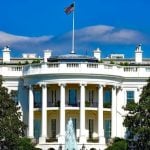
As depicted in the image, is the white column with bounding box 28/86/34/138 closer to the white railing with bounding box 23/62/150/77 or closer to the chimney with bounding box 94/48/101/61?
the white railing with bounding box 23/62/150/77

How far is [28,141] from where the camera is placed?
107562 millimetres

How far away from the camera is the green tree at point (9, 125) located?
92.0 metres

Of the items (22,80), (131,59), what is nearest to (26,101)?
(22,80)

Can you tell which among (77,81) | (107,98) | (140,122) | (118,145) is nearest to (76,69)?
(77,81)

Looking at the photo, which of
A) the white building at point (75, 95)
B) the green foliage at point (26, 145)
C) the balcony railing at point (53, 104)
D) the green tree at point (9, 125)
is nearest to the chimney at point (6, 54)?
the white building at point (75, 95)

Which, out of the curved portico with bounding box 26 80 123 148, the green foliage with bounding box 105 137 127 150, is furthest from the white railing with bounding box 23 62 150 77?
the green foliage with bounding box 105 137 127 150

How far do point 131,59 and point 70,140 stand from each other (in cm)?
2527

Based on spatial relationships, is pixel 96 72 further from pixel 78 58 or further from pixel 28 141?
pixel 28 141

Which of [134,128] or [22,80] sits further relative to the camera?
[22,80]

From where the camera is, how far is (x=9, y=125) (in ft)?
302

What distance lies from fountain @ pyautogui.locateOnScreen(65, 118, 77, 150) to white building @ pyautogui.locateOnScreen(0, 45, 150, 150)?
69 cm

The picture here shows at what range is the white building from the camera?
11369cm

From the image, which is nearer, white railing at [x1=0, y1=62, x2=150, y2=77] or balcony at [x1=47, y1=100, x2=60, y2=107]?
white railing at [x1=0, y1=62, x2=150, y2=77]

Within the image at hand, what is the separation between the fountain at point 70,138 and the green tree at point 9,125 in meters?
11.5
